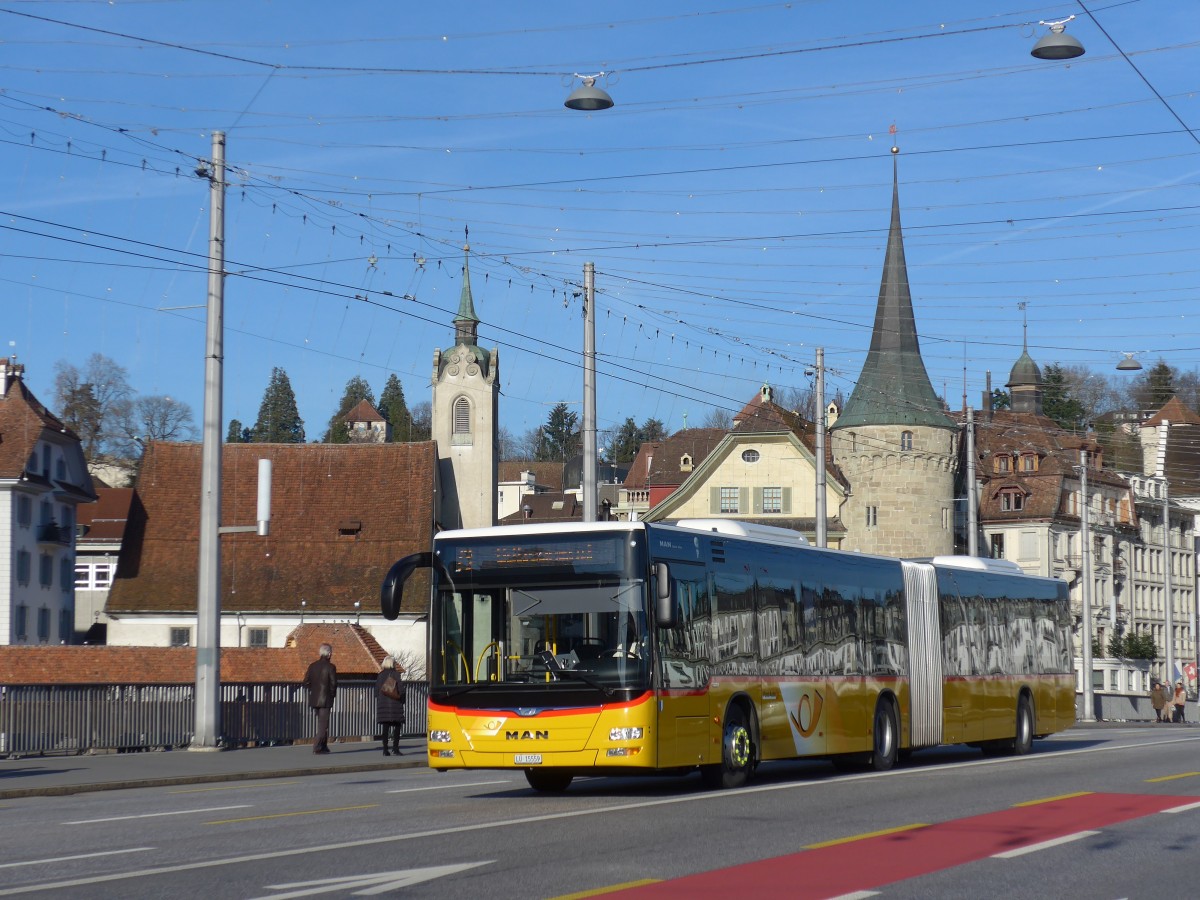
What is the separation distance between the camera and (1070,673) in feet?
105

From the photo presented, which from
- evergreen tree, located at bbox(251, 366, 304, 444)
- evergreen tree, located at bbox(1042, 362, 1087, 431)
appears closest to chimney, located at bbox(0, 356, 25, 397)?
evergreen tree, located at bbox(1042, 362, 1087, 431)

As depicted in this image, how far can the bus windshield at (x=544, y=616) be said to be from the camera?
17.5 metres

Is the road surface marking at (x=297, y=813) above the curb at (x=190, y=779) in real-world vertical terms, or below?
above

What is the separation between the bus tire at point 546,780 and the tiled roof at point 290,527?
166 ft

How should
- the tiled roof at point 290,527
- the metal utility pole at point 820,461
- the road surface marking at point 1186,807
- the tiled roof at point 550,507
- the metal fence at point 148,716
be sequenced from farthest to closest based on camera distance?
the tiled roof at point 550,507 → the tiled roof at point 290,527 → the metal utility pole at point 820,461 → the metal fence at point 148,716 → the road surface marking at point 1186,807

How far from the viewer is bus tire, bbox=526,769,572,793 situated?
19328 mm

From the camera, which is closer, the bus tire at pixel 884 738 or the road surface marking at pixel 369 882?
the road surface marking at pixel 369 882

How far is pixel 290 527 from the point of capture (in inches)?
2940

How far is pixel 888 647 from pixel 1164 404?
109 meters

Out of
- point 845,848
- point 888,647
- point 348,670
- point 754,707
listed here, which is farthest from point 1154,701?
point 845,848

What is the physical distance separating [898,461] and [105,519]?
154ft

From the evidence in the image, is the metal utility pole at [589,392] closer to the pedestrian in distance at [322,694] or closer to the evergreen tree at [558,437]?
the pedestrian in distance at [322,694]

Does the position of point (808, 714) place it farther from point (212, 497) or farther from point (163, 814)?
point (212, 497)

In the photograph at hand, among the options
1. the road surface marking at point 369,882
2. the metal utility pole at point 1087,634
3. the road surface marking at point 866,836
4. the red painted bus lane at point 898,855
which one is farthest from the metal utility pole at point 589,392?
the metal utility pole at point 1087,634
